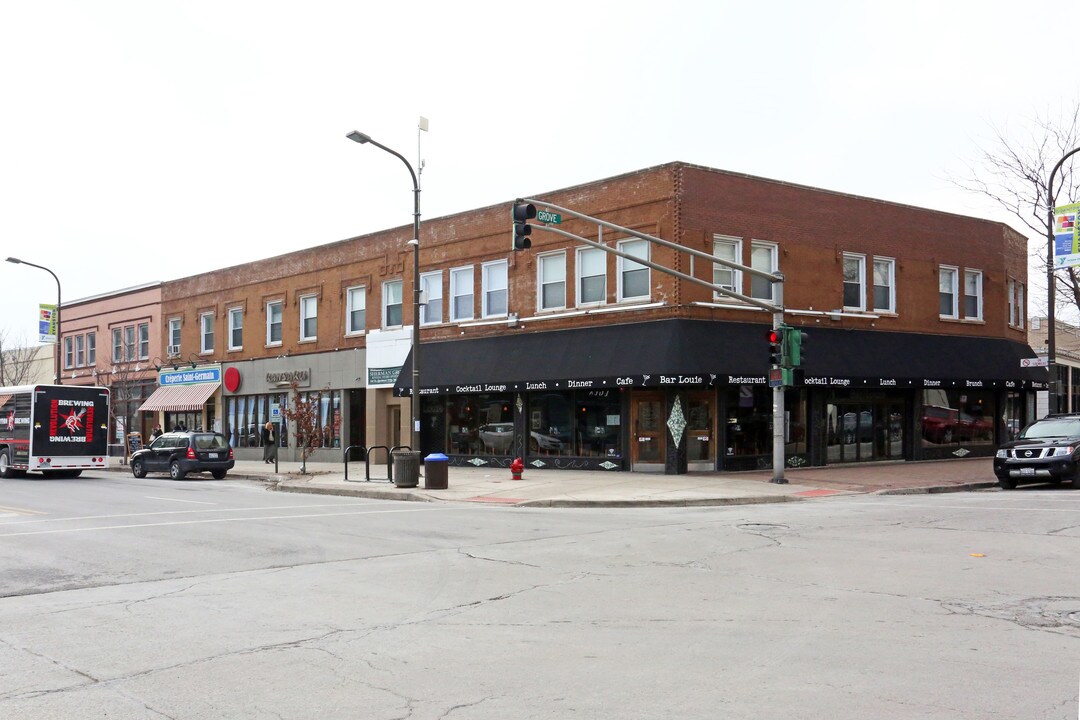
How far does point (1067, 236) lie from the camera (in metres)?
24.0

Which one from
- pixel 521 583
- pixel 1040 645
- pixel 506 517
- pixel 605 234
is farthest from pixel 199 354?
pixel 1040 645

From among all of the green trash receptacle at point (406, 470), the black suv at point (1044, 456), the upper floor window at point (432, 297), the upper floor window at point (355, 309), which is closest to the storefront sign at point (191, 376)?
the upper floor window at point (355, 309)

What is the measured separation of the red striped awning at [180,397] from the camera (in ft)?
138

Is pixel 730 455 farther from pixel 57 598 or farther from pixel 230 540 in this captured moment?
pixel 57 598

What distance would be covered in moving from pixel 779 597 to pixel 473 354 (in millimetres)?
21354

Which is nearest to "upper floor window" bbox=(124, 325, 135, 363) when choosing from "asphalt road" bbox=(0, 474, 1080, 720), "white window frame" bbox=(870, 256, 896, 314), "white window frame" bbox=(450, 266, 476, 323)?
"white window frame" bbox=(450, 266, 476, 323)

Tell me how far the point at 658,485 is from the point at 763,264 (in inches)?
319

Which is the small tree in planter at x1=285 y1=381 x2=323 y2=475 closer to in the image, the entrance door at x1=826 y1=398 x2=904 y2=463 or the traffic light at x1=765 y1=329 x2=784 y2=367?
the traffic light at x1=765 y1=329 x2=784 y2=367

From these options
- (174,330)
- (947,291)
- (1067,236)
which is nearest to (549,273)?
(947,291)

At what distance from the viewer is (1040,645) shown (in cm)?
718

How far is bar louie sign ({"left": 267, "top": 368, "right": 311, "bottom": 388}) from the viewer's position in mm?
37469

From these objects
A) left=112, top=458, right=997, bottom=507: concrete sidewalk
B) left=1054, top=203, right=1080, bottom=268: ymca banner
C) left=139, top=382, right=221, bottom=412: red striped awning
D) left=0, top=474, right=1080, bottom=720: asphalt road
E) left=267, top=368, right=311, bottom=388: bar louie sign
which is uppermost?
left=1054, top=203, right=1080, bottom=268: ymca banner

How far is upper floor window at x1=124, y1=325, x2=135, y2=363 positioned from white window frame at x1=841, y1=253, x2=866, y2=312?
114 feet

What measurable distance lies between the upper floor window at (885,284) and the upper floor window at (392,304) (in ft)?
53.3
